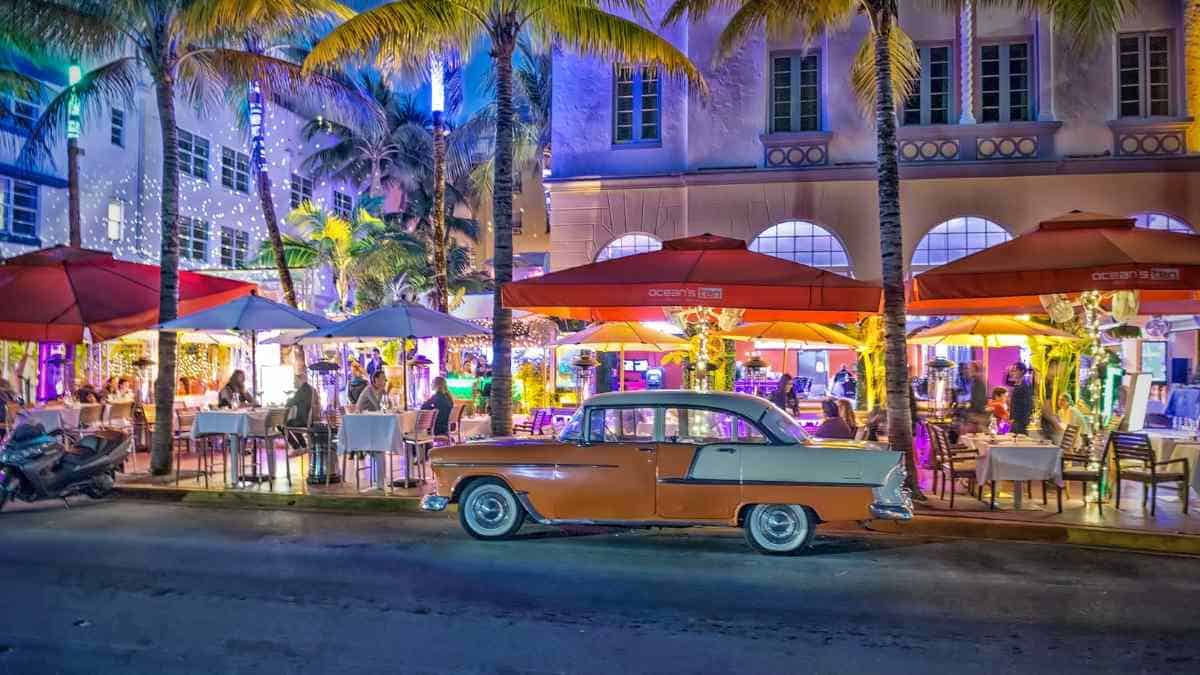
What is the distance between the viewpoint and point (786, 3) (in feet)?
42.6

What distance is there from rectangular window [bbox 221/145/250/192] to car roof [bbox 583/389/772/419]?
92.0 ft

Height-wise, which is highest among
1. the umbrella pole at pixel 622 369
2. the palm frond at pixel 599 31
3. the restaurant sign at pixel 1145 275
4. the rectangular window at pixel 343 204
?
the rectangular window at pixel 343 204

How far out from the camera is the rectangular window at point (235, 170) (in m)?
32.8

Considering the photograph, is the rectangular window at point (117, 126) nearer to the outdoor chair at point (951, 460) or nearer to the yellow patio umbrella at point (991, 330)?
the yellow patio umbrella at point (991, 330)

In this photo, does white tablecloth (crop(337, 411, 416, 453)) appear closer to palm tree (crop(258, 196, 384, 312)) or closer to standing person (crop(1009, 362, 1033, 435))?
standing person (crop(1009, 362, 1033, 435))

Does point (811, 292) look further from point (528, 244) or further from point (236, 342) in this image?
point (528, 244)

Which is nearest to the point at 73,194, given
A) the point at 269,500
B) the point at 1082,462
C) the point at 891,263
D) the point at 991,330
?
the point at 269,500

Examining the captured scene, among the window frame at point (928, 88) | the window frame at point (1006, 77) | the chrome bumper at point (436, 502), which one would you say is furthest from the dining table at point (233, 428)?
the window frame at point (1006, 77)

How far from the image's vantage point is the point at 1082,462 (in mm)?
11281

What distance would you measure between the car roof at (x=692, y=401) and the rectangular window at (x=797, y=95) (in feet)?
41.2

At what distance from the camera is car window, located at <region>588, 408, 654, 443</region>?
8.98m

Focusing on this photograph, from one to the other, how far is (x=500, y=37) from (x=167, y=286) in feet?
22.0

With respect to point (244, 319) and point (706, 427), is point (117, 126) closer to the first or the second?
point (244, 319)

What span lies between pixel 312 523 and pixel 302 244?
20685mm
